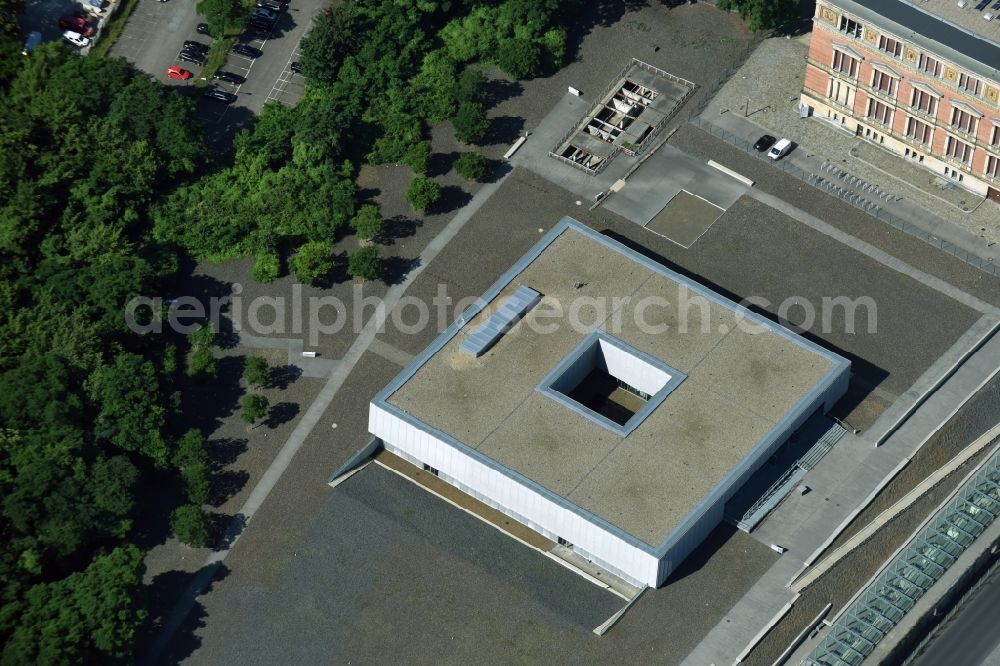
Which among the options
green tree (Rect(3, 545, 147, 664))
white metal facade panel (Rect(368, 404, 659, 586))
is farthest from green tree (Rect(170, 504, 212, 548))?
white metal facade panel (Rect(368, 404, 659, 586))

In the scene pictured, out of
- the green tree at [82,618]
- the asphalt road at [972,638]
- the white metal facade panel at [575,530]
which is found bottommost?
the green tree at [82,618]

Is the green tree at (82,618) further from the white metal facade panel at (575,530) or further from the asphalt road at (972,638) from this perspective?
the asphalt road at (972,638)

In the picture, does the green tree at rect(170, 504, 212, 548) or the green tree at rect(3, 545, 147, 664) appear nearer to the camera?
the green tree at rect(3, 545, 147, 664)

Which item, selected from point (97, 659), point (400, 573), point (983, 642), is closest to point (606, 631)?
point (400, 573)

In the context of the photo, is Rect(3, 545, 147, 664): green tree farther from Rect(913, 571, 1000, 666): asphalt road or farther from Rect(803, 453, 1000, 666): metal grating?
Rect(913, 571, 1000, 666): asphalt road

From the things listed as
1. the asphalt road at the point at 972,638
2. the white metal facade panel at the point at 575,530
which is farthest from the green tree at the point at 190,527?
the asphalt road at the point at 972,638

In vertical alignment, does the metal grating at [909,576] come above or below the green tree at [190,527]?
above

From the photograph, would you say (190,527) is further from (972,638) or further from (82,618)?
(972,638)
